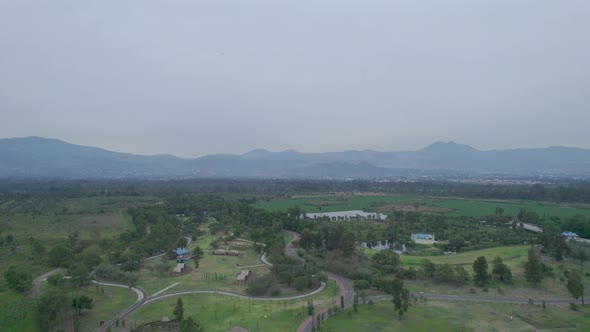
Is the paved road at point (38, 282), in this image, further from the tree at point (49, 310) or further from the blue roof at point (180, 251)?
the blue roof at point (180, 251)

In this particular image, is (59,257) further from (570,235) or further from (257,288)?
(570,235)

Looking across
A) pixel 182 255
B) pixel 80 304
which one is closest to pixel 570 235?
pixel 182 255

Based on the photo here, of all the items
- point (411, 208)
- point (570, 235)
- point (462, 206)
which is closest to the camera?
point (570, 235)

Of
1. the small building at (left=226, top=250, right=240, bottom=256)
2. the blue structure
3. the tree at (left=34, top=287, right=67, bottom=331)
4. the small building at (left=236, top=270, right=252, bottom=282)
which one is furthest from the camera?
the blue structure

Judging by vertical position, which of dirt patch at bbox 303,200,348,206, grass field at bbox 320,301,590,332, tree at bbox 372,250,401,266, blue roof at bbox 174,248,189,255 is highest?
tree at bbox 372,250,401,266

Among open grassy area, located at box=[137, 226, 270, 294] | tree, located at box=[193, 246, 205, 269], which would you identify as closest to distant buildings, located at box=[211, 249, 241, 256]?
open grassy area, located at box=[137, 226, 270, 294]

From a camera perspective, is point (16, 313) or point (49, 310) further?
point (16, 313)

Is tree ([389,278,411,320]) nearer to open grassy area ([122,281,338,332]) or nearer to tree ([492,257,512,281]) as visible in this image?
open grassy area ([122,281,338,332])
